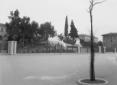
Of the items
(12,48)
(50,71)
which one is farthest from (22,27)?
(50,71)

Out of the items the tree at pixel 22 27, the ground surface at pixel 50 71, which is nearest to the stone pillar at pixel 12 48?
the ground surface at pixel 50 71

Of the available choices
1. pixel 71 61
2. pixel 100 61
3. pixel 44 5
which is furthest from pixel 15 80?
pixel 100 61

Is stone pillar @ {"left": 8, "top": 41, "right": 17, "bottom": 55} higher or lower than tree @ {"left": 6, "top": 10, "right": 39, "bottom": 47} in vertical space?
lower

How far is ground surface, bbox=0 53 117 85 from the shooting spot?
2.80 m

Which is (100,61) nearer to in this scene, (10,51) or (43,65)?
(43,65)

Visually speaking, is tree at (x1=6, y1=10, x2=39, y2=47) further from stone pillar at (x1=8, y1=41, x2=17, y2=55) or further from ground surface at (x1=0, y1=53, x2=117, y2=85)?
ground surface at (x1=0, y1=53, x2=117, y2=85)

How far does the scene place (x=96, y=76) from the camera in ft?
10.5

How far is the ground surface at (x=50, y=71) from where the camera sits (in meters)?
2.80

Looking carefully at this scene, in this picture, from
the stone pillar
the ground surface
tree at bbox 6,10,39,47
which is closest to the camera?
the ground surface

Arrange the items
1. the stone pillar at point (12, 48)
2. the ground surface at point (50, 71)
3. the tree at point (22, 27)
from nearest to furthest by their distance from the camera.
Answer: the ground surface at point (50, 71), the stone pillar at point (12, 48), the tree at point (22, 27)

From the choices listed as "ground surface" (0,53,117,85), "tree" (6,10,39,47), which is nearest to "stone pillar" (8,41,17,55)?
"ground surface" (0,53,117,85)

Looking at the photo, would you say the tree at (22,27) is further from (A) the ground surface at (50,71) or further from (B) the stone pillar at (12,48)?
(A) the ground surface at (50,71)

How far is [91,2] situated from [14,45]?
298cm

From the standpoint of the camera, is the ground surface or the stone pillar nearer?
the ground surface
